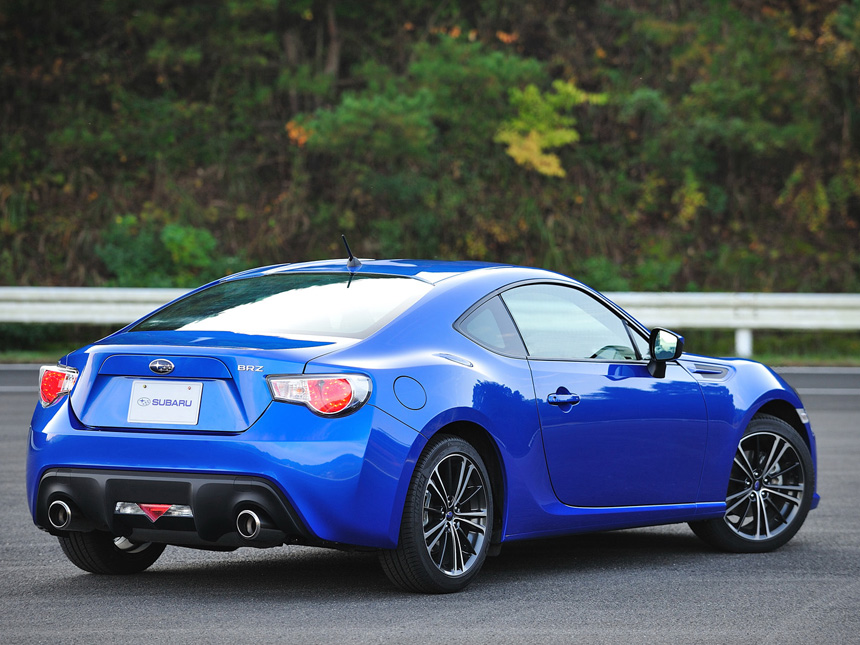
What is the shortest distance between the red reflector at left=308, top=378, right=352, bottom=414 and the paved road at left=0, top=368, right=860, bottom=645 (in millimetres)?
805

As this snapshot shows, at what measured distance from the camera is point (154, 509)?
548cm

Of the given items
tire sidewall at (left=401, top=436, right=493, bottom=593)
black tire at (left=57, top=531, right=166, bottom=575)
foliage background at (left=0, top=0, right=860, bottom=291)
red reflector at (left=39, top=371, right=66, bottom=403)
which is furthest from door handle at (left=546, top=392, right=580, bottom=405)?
foliage background at (left=0, top=0, right=860, bottom=291)

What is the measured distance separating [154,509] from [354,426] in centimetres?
86

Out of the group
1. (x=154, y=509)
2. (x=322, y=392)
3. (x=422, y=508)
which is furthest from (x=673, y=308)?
(x=154, y=509)

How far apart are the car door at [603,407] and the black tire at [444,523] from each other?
17.7 inches

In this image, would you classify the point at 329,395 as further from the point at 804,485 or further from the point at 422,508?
the point at 804,485

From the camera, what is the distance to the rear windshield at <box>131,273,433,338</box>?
5.84m

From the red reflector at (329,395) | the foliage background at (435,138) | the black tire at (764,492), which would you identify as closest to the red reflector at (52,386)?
the red reflector at (329,395)

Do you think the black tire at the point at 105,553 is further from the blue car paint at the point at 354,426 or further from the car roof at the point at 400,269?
the car roof at the point at 400,269

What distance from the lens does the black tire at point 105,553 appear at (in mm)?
6195

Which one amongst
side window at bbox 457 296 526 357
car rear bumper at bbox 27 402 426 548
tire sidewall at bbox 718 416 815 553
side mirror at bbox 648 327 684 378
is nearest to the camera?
car rear bumper at bbox 27 402 426 548

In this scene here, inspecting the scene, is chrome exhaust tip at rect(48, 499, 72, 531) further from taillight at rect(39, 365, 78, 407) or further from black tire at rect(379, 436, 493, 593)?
black tire at rect(379, 436, 493, 593)

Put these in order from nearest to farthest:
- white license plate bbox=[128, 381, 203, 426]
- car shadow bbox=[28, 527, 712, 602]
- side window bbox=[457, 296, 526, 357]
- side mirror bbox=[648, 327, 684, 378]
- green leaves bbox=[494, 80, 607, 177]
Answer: white license plate bbox=[128, 381, 203, 426] → car shadow bbox=[28, 527, 712, 602] → side window bbox=[457, 296, 526, 357] → side mirror bbox=[648, 327, 684, 378] → green leaves bbox=[494, 80, 607, 177]

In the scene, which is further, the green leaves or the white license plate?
the green leaves
